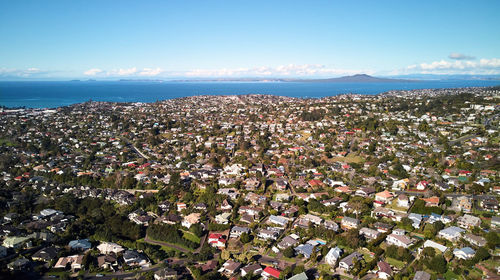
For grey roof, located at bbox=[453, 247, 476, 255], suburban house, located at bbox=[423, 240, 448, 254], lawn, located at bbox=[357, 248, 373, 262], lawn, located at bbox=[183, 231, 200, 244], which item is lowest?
lawn, located at bbox=[183, 231, 200, 244]

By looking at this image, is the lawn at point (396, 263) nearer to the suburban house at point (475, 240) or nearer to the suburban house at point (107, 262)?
the suburban house at point (475, 240)

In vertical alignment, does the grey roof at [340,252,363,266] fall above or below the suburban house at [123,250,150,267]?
above

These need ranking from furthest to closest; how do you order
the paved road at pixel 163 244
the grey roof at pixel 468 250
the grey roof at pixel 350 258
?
the paved road at pixel 163 244 → the grey roof at pixel 468 250 → the grey roof at pixel 350 258

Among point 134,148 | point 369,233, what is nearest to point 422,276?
point 369,233

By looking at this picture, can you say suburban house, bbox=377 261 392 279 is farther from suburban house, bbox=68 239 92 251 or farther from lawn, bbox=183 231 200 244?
suburban house, bbox=68 239 92 251

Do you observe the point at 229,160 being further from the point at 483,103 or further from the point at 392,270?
the point at 483,103

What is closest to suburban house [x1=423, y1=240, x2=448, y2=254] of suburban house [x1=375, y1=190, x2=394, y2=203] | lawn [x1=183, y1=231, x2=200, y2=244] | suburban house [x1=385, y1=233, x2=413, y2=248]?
suburban house [x1=385, y1=233, x2=413, y2=248]

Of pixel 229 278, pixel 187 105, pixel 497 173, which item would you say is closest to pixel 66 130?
pixel 187 105

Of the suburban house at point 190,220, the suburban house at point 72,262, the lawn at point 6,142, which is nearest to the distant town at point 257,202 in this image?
the suburban house at point 72,262

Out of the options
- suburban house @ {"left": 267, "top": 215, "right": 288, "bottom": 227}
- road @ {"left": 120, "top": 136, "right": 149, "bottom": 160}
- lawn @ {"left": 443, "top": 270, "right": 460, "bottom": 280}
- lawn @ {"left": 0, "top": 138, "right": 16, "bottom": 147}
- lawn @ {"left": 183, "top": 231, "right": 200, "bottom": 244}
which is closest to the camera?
lawn @ {"left": 443, "top": 270, "right": 460, "bottom": 280}
